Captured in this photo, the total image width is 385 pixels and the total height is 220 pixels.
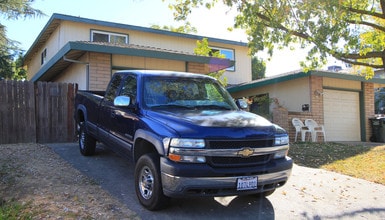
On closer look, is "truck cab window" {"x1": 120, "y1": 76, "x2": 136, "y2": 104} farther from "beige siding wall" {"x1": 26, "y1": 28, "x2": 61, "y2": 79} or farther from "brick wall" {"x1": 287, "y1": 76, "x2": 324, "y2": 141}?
"beige siding wall" {"x1": 26, "y1": 28, "x2": 61, "y2": 79}

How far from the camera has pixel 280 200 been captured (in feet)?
18.5

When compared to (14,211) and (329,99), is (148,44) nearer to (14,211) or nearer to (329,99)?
(329,99)

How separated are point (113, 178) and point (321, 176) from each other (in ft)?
14.3

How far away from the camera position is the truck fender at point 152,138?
4363 millimetres

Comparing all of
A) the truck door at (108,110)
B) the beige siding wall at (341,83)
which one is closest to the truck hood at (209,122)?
the truck door at (108,110)

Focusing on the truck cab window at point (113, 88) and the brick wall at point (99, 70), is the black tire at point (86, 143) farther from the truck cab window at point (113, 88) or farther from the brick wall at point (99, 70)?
the brick wall at point (99, 70)

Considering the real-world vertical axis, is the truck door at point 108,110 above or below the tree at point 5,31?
below

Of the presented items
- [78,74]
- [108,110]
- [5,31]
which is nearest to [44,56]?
[5,31]

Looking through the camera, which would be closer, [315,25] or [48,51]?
[315,25]

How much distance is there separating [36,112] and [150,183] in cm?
719

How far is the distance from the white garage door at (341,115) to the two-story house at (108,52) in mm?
4881

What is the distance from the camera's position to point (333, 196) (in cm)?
606

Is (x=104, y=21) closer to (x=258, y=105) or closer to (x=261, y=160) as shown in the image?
(x=258, y=105)

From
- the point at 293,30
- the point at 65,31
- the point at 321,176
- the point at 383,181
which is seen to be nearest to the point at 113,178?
the point at 321,176
